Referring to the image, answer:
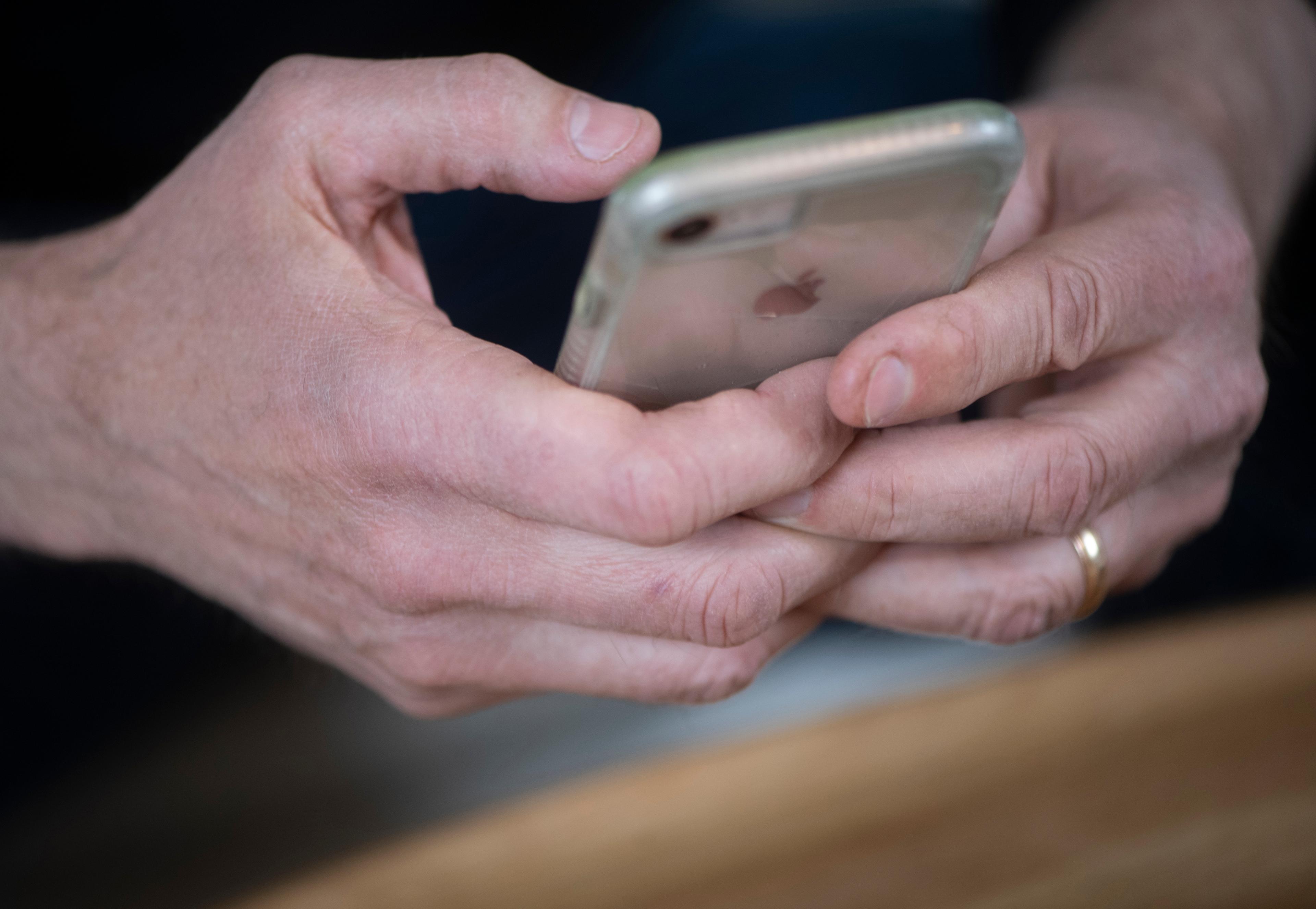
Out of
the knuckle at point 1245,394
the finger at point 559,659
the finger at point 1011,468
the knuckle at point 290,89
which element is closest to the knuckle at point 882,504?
the finger at point 1011,468

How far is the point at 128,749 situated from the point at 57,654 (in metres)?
0.13

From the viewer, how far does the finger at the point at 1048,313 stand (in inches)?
13.9

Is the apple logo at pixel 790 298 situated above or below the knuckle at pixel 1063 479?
above

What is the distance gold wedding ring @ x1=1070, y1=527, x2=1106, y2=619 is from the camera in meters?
0.50

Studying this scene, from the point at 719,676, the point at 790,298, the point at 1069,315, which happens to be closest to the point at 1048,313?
the point at 1069,315

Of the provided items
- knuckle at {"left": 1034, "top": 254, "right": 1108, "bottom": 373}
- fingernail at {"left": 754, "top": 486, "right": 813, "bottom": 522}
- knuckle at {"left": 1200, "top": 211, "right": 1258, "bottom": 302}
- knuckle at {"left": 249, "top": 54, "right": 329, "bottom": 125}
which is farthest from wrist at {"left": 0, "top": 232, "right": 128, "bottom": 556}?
knuckle at {"left": 1200, "top": 211, "right": 1258, "bottom": 302}

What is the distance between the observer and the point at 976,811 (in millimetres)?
730

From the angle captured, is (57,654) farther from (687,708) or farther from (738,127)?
(738,127)

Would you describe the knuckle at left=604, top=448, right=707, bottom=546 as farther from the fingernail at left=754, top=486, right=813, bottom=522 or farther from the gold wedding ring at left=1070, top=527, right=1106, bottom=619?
the gold wedding ring at left=1070, top=527, right=1106, bottom=619

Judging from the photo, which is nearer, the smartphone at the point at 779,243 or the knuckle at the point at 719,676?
the smartphone at the point at 779,243

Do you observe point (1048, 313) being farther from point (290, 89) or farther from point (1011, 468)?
point (290, 89)

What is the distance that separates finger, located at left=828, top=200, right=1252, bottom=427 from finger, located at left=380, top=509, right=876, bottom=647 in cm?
9

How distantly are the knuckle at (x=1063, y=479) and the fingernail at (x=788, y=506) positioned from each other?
0.33ft

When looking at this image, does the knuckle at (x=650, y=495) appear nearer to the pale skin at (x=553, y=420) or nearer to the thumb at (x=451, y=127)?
the pale skin at (x=553, y=420)
